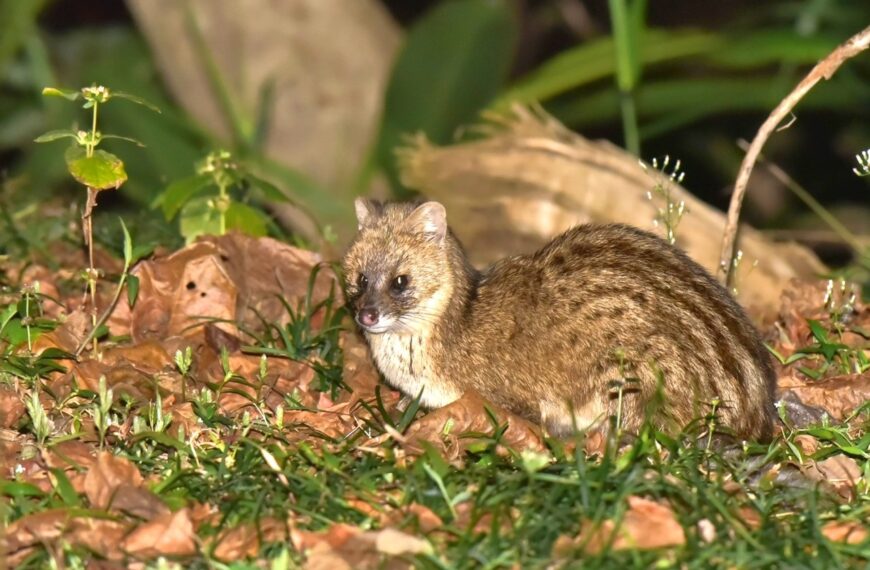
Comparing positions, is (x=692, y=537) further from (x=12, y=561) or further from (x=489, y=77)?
(x=489, y=77)

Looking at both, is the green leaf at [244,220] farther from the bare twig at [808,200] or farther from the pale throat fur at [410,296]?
the bare twig at [808,200]

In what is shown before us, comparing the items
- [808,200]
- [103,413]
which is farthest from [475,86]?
[103,413]

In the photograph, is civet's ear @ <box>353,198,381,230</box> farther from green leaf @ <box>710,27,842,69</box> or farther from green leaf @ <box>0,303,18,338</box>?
green leaf @ <box>710,27,842,69</box>

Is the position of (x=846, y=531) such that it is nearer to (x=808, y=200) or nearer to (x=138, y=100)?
(x=808, y=200)

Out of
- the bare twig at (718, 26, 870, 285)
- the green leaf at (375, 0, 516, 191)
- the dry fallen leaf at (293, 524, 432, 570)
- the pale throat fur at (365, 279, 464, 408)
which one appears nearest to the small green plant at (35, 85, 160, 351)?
the pale throat fur at (365, 279, 464, 408)

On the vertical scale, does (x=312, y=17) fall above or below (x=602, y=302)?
above

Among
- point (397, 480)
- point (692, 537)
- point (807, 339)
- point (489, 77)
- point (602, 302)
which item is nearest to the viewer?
point (692, 537)

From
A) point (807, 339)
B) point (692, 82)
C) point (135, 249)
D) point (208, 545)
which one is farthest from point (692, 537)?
point (692, 82)
